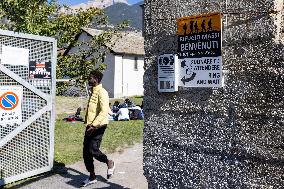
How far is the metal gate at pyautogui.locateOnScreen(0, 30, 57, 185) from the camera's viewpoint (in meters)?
6.27

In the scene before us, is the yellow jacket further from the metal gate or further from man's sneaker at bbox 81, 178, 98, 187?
man's sneaker at bbox 81, 178, 98, 187

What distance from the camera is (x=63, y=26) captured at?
11820 millimetres

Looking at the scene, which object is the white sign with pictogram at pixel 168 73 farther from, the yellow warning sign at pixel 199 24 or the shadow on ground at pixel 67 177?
the shadow on ground at pixel 67 177

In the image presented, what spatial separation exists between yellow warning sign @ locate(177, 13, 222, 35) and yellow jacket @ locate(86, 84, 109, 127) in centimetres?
385

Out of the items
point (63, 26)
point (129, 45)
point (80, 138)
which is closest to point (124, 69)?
Answer: point (129, 45)

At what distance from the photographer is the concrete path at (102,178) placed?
668 centimetres

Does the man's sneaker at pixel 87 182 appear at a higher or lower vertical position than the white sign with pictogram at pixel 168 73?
lower

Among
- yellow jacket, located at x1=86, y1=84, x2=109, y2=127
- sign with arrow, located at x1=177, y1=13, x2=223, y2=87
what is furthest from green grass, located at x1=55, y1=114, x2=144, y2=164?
Result: sign with arrow, located at x1=177, y1=13, x2=223, y2=87

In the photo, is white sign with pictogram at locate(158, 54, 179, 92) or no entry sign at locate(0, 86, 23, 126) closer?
white sign with pictogram at locate(158, 54, 179, 92)

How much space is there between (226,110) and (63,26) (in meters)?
9.65

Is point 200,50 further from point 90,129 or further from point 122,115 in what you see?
point 122,115

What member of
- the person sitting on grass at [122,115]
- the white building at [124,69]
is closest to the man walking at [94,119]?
the person sitting on grass at [122,115]

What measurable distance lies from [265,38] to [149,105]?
110 cm

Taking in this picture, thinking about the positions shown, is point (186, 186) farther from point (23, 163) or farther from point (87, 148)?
point (23, 163)
